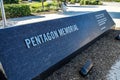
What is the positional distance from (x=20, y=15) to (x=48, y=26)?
516 inches

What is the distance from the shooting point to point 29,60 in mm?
3648

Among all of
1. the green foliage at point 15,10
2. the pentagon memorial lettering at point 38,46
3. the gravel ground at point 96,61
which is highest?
the pentagon memorial lettering at point 38,46

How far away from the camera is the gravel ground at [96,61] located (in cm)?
459

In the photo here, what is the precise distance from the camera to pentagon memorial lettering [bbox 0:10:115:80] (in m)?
3.29

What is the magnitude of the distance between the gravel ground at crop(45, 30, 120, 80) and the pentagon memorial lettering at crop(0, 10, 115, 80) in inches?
10.3

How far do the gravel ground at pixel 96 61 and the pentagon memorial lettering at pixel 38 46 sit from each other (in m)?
0.26

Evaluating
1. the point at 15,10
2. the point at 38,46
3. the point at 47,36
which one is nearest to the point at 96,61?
the point at 47,36

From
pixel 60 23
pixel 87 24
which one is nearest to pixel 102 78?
pixel 60 23

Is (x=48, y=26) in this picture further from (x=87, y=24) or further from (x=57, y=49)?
(x=87, y=24)

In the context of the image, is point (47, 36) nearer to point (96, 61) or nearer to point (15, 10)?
point (96, 61)

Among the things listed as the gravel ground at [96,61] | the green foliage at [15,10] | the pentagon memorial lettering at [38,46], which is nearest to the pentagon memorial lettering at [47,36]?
the pentagon memorial lettering at [38,46]

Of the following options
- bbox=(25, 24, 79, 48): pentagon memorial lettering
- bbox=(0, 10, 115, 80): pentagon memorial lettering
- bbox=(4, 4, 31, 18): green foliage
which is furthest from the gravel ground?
bbox=(4, 4, 31, 18): green foliage

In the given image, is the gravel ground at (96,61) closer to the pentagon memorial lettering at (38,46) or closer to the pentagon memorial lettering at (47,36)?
the pentagon memorial lettering at (38,46)

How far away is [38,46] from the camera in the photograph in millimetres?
3932
